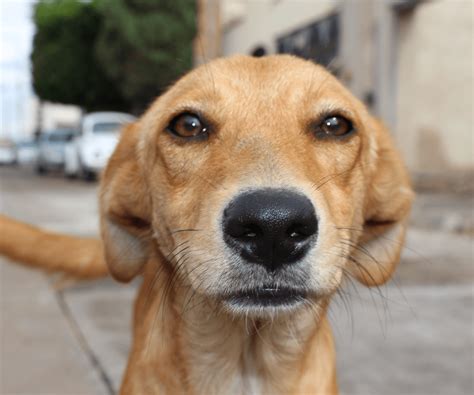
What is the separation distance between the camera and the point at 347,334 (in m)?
4.16

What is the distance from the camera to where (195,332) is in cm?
235

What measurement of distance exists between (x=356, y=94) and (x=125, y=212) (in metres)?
13.7

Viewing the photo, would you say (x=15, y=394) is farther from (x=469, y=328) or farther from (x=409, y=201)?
(x=469, y=328)

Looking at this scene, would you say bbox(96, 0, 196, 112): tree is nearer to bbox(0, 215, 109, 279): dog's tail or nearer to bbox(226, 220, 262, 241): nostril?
bbox(0, 215, 109, 279): dog's tail

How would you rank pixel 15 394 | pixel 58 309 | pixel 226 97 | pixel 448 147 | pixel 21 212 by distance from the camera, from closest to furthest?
pixel 226 97 < pixel 15 394 < pixel 58 309 < pixel 21 212 < pixel 448 147

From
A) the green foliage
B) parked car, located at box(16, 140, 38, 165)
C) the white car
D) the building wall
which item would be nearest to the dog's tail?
the building wall

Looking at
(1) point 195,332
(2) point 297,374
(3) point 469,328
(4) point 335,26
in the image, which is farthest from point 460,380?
(4) point 335,26

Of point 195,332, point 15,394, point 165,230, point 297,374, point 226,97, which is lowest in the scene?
point 15,394

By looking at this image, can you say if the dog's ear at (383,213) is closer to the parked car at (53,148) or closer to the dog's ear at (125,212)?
the dog's ear at (125,212)

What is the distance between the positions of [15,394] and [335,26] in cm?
1581

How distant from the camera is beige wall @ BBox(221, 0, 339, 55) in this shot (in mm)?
18922

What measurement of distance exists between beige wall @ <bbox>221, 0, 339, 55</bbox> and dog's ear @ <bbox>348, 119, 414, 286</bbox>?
14.7 m

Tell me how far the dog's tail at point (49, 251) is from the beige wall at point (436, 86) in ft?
36.9

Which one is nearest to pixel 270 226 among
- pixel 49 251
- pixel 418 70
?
pixel 49 251
